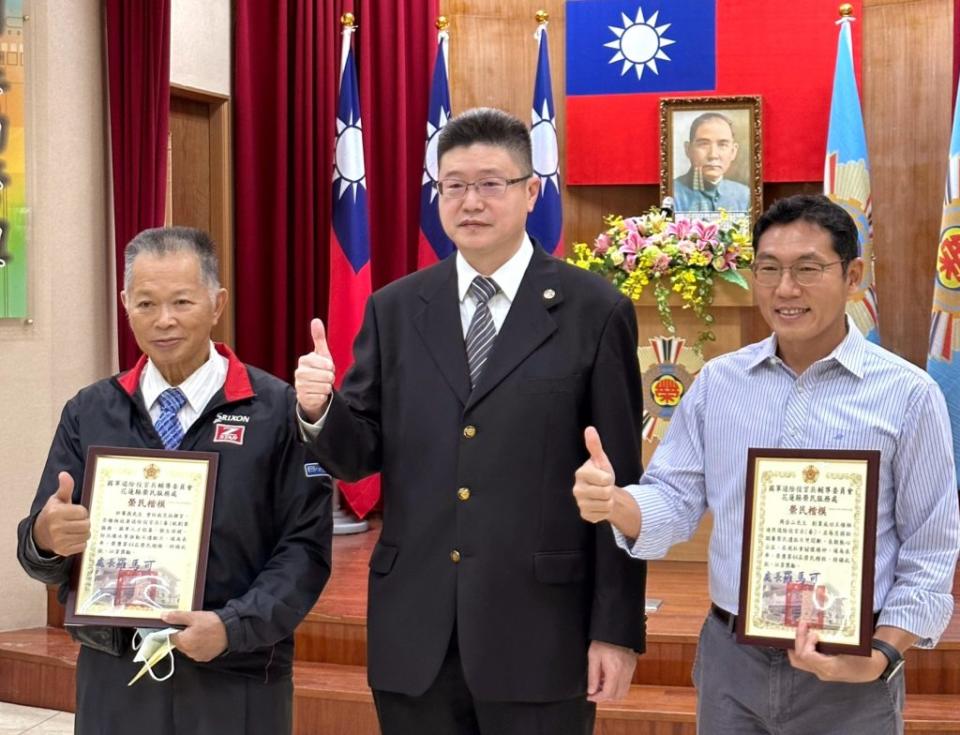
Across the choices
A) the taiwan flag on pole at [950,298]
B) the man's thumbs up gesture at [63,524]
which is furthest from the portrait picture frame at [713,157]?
the man's thumbs up gesture at [63,524]

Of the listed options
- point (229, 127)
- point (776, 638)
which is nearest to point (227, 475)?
point (776, 638)

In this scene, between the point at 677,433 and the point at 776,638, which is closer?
the point at 776,638

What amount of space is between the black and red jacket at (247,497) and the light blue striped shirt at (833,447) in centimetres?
56

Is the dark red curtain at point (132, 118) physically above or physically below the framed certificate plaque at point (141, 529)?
above

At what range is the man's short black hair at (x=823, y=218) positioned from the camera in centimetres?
193

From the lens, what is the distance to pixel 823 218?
6.33 feet

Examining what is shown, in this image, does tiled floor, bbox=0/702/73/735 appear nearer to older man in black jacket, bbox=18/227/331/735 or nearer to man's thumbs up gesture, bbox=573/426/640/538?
older man in black jacket, bbox=18/227/331/735

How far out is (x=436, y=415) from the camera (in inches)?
83.5

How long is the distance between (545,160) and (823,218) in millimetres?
4282

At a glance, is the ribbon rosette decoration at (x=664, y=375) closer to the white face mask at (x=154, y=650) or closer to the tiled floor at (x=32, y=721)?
the tiled floor at (x=32, y=721)

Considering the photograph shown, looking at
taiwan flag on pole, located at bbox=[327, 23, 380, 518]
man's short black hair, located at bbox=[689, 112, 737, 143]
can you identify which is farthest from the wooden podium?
taiwan flag on pole, located at bbox=[327, 23, 380, 518]

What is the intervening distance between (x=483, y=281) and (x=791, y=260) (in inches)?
21.9

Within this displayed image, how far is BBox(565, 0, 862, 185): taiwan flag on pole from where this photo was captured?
629cm

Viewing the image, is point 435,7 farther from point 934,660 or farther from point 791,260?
point 791,260
